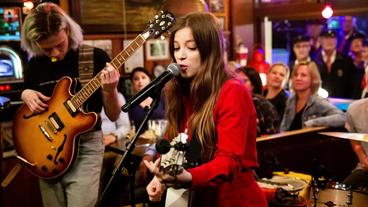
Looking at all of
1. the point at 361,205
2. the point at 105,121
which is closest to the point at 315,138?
the point at 361,205

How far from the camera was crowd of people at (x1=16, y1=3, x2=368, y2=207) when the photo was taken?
4.71 feet

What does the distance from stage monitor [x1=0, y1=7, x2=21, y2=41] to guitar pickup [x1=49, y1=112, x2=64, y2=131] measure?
1.87m

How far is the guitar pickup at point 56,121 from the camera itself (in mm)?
2375

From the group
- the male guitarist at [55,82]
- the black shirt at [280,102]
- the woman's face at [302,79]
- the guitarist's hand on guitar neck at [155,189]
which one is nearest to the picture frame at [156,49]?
the black shirt at [280,102]

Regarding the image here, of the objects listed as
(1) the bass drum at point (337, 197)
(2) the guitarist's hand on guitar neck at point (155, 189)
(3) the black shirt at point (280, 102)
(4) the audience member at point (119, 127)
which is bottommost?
(1) the bass drum at point (337, 197)

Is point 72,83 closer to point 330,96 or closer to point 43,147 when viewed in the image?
point 43,147

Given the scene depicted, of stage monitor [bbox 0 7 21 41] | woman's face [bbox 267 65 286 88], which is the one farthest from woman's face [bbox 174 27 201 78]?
woman's face [bbox 267 65 286 88]

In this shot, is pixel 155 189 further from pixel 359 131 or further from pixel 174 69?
pixel 359 131

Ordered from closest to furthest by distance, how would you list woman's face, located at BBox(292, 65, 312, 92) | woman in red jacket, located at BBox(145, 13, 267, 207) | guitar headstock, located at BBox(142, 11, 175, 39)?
1. woman in red jacket, located at BBox(145, 13, 267, 207)
2. guitar headstock, located at BBox(142, 11, 175, 39)
3. woman's face, located at BBox(292, 65, 312, 92)

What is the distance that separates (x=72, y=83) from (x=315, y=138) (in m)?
2.48

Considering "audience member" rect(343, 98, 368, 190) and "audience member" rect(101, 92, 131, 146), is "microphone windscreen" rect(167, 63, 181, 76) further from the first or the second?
"audience member" rect(101, 92, 131, 146)

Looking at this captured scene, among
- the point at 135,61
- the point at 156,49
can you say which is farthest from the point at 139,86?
the point at 156,49

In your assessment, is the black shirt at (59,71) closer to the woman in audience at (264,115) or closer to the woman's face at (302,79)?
the woman in audience at (264,115)

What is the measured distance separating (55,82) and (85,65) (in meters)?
0.20
